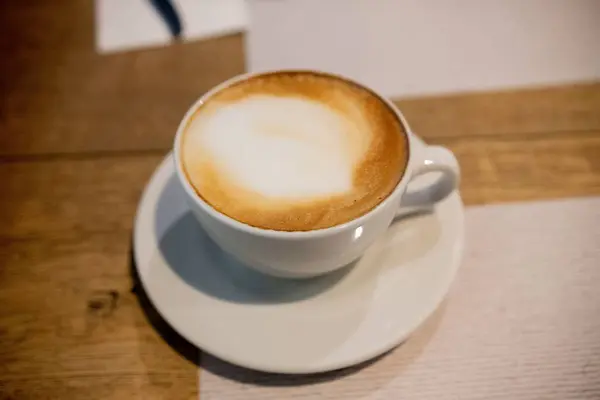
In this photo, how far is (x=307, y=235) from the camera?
0.36 meters

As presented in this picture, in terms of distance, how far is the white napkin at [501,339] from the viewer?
0.39m

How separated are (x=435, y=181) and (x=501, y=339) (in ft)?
0.40

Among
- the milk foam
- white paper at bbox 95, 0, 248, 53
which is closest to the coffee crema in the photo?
the milk foam

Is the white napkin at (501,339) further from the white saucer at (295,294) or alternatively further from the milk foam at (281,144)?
the milk foam at (281,144)

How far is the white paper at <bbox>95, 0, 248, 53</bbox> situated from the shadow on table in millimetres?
344

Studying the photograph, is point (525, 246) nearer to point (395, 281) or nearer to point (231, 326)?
point (395, 281)

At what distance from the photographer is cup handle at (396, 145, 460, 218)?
0.42m

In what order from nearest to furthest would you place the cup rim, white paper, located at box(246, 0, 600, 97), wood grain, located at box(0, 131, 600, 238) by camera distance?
the cup rim, wood grain, located at box(0, 131, 600, 238), white paper, located at box(246, 0, 600, 97)

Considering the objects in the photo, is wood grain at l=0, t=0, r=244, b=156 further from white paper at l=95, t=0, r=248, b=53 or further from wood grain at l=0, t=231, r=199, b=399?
wood grain at l=0, t=231, r=199, b=399

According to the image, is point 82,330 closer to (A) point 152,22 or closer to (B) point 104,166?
(B) point 104,166

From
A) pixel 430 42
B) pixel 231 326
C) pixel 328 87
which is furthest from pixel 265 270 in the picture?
pixel 430 42

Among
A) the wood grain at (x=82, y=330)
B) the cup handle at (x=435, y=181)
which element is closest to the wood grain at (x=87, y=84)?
the wood grain at (x=82, y=330)

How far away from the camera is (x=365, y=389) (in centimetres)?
40

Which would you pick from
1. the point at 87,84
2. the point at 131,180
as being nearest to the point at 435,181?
the point at 131,180
